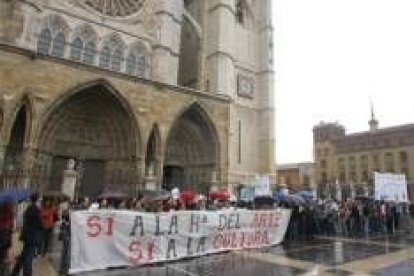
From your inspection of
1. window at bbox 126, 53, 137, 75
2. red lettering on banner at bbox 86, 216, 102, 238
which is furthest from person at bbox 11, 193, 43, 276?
window at bbox 126, 53, 137, 75

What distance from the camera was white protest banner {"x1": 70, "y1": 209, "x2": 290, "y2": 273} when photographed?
23.8ft

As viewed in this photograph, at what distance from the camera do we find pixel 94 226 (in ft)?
24.3

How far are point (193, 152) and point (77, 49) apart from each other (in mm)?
8185

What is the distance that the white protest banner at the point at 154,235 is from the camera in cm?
724

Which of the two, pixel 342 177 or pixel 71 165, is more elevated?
pixel 342 177

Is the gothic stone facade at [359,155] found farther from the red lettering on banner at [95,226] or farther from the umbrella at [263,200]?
the red lettering on banner at [95,226]

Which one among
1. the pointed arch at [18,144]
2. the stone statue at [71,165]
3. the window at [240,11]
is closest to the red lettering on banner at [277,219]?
the stone statue at [71,165]

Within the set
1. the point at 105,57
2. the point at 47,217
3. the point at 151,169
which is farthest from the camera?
the point at 105,57

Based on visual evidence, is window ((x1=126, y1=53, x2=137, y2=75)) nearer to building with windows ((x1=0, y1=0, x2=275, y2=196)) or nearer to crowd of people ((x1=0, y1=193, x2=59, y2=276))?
building with windows ((x1=0, y1=0, x2=275, y2=196))

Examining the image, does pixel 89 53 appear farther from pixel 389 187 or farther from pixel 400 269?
pixel 400 269

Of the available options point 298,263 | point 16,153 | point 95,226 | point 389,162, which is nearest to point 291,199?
point 298,263

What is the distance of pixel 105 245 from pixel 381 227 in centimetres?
1233

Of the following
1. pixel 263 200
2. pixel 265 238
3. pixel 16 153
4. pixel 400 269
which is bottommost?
pixel 400 269

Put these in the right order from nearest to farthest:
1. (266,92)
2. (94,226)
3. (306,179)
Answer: (94,226), (266,92), (306,179)
